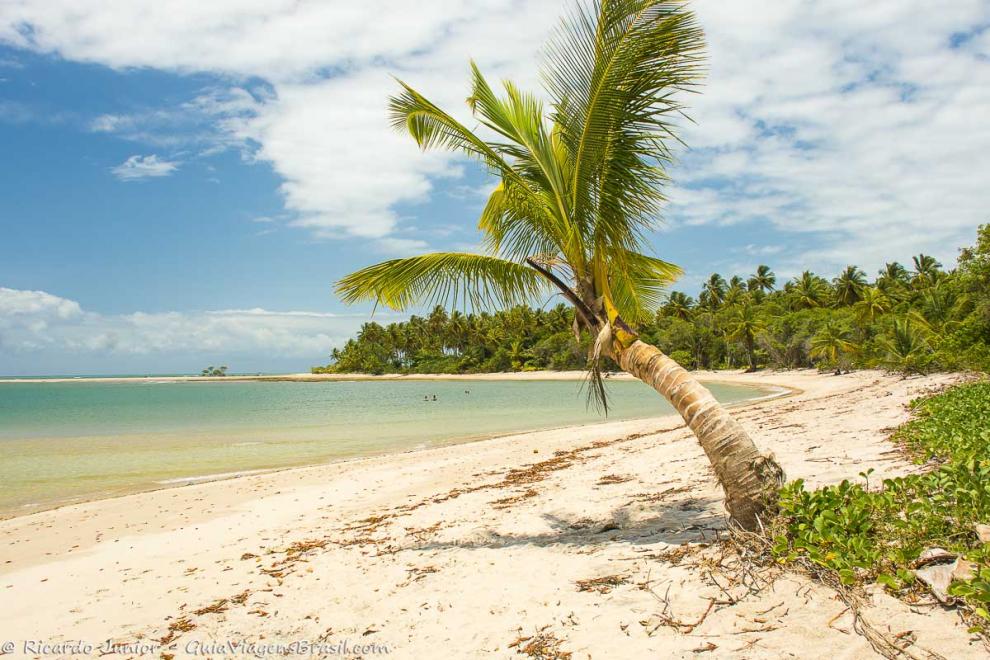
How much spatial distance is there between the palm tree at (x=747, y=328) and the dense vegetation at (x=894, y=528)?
56.7m

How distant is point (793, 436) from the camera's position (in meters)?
10.3

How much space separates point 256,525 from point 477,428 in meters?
16.2

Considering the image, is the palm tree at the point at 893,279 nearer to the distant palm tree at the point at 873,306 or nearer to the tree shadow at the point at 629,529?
the distant palm tree at the point at 873,306

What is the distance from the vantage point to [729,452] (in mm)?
4422

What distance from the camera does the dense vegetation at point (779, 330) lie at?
18219 millimetres

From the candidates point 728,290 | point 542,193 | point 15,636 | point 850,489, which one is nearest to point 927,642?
point 850,489

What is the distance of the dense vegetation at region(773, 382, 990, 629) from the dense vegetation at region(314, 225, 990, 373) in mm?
2628

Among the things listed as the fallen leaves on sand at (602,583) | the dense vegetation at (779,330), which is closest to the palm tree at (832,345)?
the dense vegetation at (779,330)

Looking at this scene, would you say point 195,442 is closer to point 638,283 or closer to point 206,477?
point 206,477

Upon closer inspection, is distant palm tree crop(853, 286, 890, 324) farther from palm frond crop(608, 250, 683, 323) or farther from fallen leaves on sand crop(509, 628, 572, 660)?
fallen leaves on sand crop(509, 628, 572, 660)

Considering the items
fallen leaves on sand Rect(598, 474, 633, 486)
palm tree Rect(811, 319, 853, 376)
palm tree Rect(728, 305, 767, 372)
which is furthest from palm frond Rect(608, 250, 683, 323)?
palm tree Rect(728, 305, 767, 372)

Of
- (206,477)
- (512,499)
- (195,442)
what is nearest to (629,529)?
(512,499)

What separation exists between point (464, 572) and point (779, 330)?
58442mm

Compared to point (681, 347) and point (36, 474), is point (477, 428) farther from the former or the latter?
point (681, 347)
